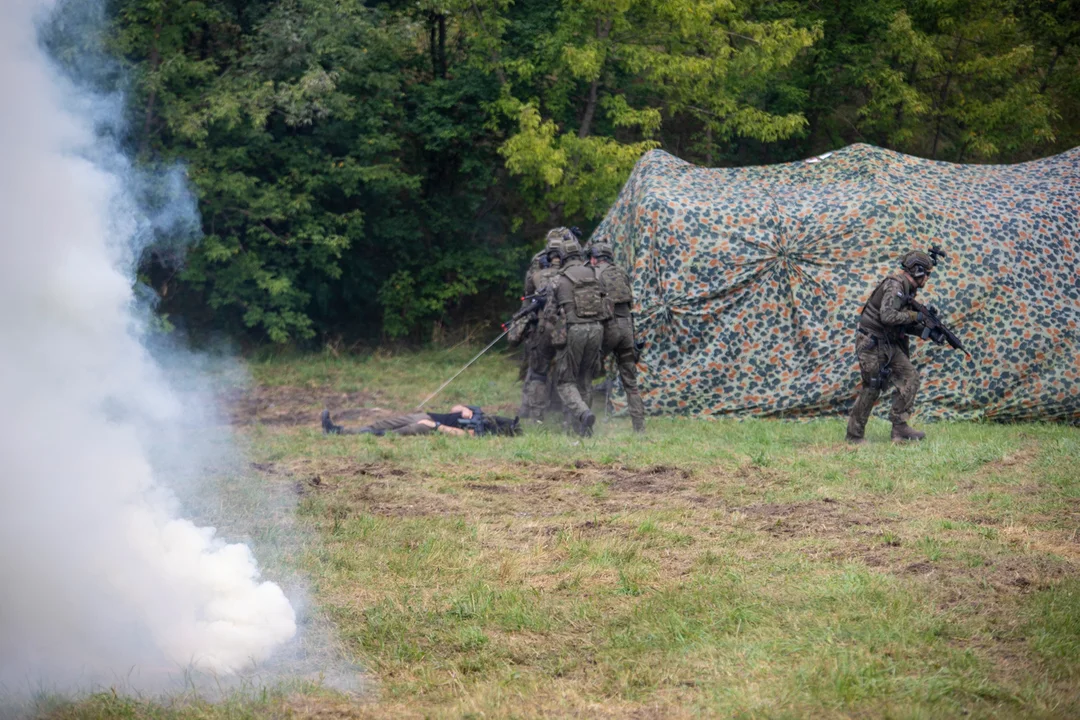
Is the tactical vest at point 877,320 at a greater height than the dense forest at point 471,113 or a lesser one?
lesser

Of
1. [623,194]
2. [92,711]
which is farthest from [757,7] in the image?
[92,711]

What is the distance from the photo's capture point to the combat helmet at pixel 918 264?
36.7 feet

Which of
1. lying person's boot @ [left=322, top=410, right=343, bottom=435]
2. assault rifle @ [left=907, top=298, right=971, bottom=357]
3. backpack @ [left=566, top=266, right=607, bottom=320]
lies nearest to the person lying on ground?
lying person's boot @ [left=322, top=410, right=343, bottom=435]

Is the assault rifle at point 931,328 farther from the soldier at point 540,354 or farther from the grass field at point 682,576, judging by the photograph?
the soldier at point 540,354

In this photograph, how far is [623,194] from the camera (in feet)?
50.6

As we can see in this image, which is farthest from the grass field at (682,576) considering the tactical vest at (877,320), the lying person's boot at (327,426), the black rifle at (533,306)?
the black rifle at (533,306)

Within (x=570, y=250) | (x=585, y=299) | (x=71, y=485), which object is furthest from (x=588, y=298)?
(x=71, y=485)

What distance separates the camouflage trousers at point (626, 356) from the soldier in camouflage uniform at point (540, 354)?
92 centimetres

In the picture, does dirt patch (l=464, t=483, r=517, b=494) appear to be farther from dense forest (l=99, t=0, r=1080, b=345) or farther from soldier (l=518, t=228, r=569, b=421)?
dense forest (l=99, t=0, r=1080, b=345)

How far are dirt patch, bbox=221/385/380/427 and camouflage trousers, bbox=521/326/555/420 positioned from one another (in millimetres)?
2050

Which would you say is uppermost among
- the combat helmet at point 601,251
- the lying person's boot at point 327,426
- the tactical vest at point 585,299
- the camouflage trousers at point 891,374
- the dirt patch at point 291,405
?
the combat helmet at point 601,251

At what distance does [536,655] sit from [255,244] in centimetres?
1434

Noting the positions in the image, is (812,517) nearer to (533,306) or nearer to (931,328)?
(931,328)

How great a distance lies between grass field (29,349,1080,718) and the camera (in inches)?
204
